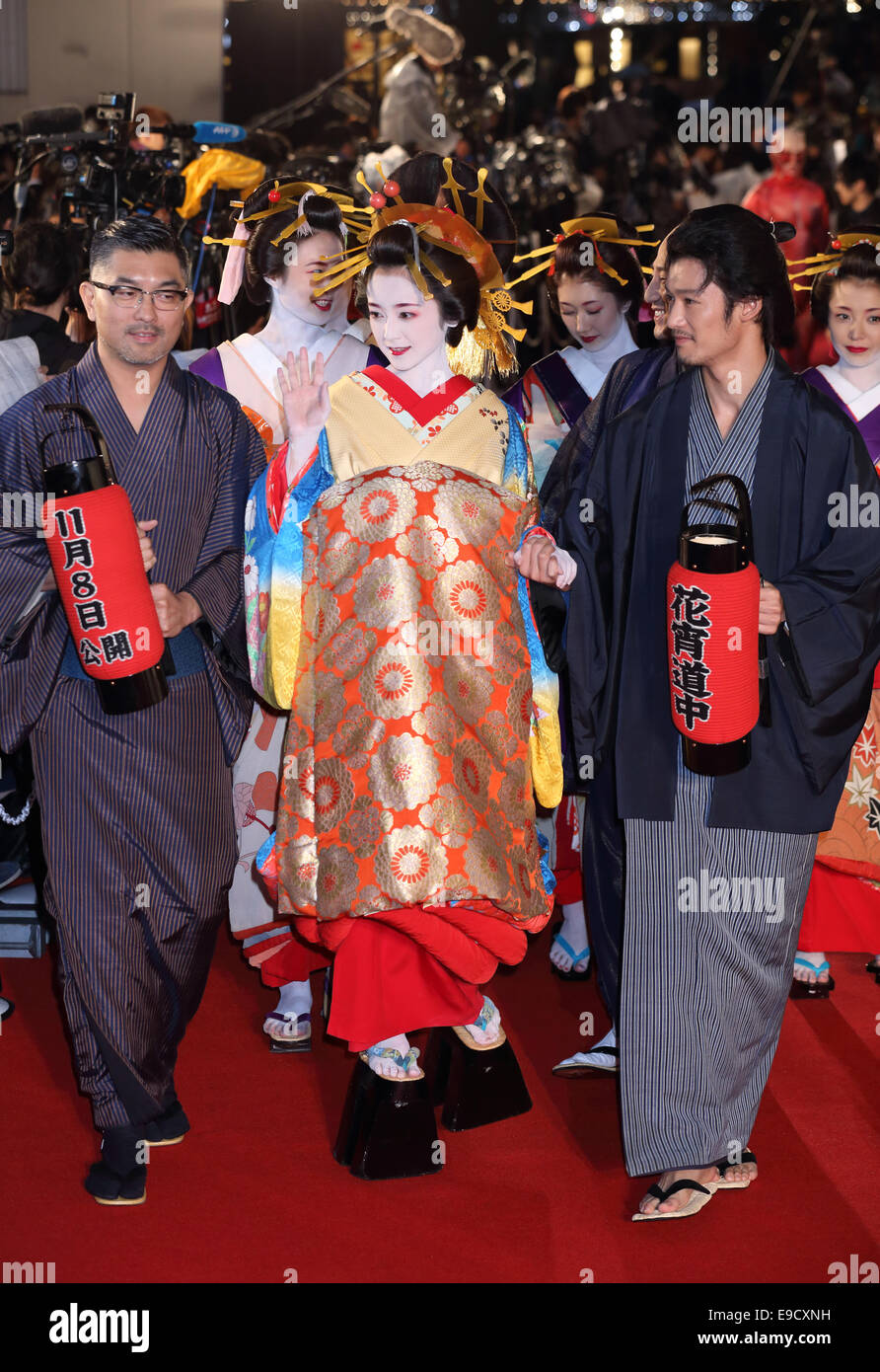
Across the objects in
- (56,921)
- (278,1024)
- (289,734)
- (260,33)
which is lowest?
(278,1024)

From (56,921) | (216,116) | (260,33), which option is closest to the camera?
(56,921)

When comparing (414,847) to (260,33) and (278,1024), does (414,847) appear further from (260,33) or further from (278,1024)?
(260,33)

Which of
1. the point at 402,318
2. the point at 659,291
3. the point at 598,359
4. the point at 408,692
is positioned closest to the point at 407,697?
the point at 408,692

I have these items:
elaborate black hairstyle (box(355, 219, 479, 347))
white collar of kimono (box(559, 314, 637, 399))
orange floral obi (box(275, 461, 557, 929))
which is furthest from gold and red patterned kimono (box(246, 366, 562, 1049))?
white collar of kimono (box(559, 314, 637, 399))

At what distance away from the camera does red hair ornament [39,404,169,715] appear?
9.25ft

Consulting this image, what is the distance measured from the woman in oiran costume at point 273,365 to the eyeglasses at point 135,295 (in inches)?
29.0

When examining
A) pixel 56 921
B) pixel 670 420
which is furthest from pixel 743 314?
pixel 56 921

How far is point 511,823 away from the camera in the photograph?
3.20 meters

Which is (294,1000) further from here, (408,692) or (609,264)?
(609,264)

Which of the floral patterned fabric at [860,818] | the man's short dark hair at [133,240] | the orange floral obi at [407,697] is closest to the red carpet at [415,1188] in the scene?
the floral patterned fabric at [860,818]

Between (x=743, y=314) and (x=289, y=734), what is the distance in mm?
1238

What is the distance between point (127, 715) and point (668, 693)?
3.57ft

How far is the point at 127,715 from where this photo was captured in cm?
312

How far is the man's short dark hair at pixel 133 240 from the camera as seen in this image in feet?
10.2
